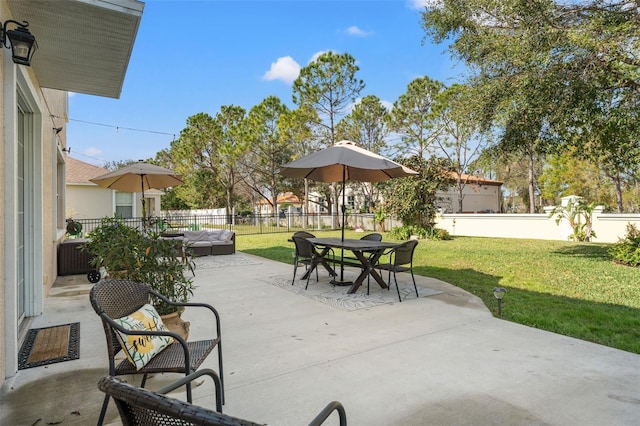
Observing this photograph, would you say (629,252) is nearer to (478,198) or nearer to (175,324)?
(175,324)

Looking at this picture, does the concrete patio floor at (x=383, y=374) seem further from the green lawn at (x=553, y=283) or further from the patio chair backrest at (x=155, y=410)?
the patio chair backrest at (x=155, y=410)

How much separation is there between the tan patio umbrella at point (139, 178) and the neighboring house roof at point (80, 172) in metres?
7.70

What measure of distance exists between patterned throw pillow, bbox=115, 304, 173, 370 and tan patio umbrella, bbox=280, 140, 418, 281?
3696 millimetres

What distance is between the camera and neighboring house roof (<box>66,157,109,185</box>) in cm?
1633

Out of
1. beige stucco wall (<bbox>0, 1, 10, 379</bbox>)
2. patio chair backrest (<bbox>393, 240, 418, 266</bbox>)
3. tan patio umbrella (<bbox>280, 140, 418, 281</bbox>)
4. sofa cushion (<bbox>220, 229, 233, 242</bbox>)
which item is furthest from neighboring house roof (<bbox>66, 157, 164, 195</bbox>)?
beige stucco wall (<bbox>0, 1, 10, 379</bbox>)

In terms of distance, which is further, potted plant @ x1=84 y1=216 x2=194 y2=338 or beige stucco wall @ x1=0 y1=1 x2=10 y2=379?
potted plant @ x1=84 y1=216 x2=194 y2=338

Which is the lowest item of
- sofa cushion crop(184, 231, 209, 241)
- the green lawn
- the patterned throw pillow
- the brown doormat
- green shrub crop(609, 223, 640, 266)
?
the green lawn

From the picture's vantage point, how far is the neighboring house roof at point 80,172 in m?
16.3

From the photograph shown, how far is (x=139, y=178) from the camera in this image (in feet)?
31.8

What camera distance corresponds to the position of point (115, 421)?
2.37 metres

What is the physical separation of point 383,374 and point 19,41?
3.83 m

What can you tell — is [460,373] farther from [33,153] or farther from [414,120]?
[414,120]

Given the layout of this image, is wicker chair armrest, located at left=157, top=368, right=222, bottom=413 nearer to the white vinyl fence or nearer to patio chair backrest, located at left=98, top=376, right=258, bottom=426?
patio chair backrest, located at left=98, top=376, right=258, bottom=426

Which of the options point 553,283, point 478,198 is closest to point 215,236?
point 553,283
